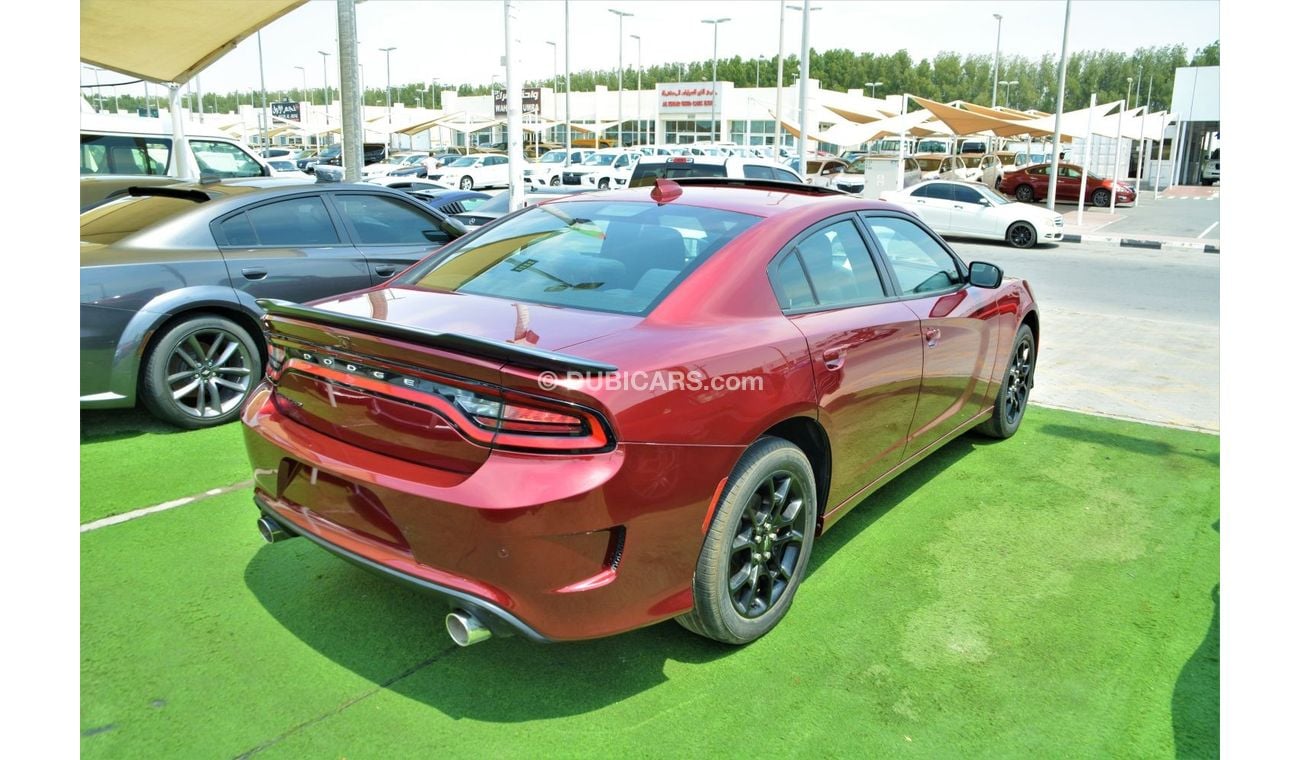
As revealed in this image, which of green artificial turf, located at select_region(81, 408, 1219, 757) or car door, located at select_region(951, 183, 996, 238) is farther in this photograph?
car door, located at select_region(951, 183, 996, 238)

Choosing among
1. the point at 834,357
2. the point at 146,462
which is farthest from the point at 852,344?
the point at 146,462

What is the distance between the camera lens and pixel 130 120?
12.5 meters

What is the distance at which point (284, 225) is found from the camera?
5906 millimetres

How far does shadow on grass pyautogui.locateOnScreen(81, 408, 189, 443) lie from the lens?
5.36 meters

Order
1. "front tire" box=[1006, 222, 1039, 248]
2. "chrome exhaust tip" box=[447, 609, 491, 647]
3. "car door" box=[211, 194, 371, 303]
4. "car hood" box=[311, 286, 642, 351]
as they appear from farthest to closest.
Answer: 1. "front tire" box=[1006, 222, 1039, 248]
2. "car door" box=[211, 194, 371, 303]
3. "car hood" box=[311, 286, 642, 351]
4. "chrome exhaust tip" box=[447, 609, 491, 647]

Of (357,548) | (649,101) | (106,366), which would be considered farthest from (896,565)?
(649,101)

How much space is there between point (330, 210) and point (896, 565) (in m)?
4.47

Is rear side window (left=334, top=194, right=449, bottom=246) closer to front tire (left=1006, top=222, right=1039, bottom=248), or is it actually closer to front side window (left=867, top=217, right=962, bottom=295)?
front side window (left=867, top=217, right=962, bottom=295)

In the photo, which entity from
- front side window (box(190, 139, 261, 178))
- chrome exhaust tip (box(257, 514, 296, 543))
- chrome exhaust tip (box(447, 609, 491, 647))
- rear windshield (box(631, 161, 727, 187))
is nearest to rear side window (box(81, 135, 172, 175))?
front side window (box(190, 139, 261, 178))

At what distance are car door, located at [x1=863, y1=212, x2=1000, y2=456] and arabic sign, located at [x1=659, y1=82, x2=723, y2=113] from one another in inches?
1883

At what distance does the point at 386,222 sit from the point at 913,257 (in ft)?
12.6

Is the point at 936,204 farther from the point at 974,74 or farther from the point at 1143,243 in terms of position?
the point at 974,74

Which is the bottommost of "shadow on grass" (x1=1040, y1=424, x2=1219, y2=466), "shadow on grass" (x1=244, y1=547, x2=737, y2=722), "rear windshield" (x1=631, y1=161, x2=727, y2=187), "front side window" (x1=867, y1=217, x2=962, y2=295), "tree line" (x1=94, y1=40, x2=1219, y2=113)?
"shadow on grass" (x1=244, y1=547, x2=737, y2=722)

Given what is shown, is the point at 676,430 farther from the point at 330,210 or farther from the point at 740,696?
the point at 330,210
